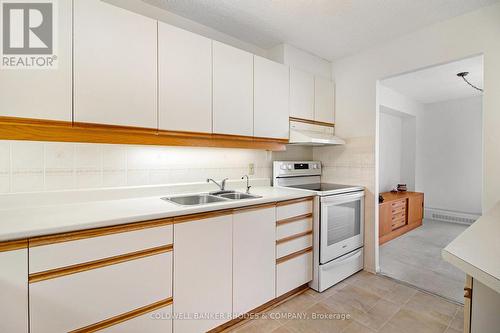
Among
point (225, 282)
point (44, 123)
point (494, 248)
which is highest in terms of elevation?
point (44, 123)

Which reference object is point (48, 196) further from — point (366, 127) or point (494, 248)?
point (366, 127)

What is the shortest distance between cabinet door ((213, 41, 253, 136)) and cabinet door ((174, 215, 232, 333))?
82 cm

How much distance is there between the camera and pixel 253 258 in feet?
5.92

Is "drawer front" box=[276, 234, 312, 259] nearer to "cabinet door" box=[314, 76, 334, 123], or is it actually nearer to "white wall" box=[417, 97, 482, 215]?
"cabinet door" box=[314, 76, 334, 123]

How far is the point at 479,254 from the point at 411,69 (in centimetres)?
214

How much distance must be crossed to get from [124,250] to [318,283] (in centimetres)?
172

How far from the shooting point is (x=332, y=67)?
3014mm

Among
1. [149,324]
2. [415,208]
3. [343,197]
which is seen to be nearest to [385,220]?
[415,208]

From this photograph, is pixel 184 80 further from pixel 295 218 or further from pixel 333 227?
pixel 333 227

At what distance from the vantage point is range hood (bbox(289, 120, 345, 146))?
2371 millimetres

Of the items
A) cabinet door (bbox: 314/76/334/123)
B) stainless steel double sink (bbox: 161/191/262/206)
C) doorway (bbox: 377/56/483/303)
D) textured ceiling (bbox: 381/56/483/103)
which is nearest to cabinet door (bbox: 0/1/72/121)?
stainless steel double sink (bbox: 161/191/262/206)

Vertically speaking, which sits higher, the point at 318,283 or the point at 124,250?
the point at 124,250

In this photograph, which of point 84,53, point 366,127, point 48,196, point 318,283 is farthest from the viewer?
point 366,127

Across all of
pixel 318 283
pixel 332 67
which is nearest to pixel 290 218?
pixel 318 283
